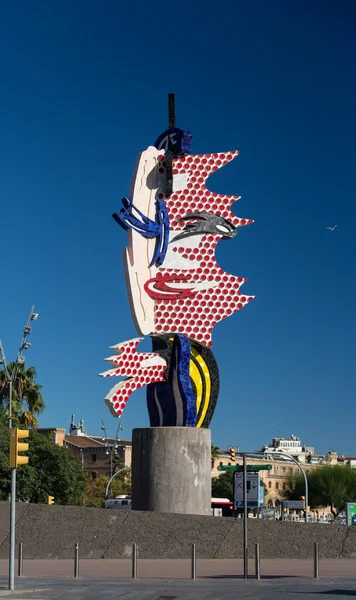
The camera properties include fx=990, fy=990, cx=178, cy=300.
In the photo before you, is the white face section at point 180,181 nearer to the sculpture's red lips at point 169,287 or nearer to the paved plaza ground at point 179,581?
the sculpture's red lips at point 169,287

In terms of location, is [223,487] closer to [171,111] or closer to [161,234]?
[171,111]

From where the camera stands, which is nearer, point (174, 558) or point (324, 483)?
point (174, 558)

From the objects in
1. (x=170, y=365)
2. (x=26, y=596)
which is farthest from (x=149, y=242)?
(x=26, y=596)

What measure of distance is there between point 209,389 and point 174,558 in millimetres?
5854

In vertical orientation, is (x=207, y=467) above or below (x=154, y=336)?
below

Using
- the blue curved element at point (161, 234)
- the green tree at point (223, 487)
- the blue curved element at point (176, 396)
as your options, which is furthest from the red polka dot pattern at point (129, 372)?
the green tree at point (223, 487)

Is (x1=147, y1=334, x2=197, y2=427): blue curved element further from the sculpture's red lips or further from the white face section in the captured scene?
the white face section

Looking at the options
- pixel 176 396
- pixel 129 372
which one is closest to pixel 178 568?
pixel 176 396

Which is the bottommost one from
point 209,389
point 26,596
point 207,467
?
point 26,596

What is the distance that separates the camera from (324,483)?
96750 millimetres

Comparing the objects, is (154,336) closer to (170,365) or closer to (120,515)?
(170,365)

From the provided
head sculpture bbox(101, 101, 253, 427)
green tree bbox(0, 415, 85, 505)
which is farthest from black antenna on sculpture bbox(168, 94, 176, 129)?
green tree bbox(0, 415, 85, 505)

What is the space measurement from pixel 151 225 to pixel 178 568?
11486 millimetres

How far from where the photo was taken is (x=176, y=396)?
2936cm
